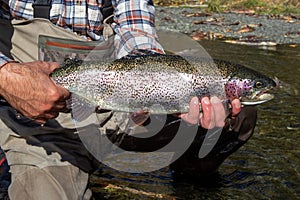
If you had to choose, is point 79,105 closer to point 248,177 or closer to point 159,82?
point 159,82

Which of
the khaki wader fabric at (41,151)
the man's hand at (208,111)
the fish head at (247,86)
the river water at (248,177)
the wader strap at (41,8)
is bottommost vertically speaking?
the river water at (248,177)

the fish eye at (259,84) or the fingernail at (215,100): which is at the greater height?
the fish eye at (259,84)

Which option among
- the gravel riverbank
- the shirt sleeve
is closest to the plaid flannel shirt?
the shirt sleeve

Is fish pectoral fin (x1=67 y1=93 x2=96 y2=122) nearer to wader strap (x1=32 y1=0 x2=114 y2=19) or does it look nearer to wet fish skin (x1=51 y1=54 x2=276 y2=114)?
wet fish skin (x1=51 y1=54 x2=276 y2=114)

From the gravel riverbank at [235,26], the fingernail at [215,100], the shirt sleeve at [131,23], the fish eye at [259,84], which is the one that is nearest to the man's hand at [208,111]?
the fingernail at [215,100]

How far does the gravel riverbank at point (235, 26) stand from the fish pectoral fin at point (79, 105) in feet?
25.2

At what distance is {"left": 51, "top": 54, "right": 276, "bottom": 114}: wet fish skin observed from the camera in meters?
2.42

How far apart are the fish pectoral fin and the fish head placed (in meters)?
0.60

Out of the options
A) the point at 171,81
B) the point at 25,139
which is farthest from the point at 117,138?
the point at 171,81

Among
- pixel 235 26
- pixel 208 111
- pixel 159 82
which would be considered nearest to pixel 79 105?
pixel 159 82

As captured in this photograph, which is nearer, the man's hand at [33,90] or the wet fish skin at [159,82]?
the man's hand at [33,90]

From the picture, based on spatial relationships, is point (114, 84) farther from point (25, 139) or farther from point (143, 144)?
point (143, 144)

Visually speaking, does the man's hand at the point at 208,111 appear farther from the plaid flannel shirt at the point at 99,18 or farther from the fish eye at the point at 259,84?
the plaid flannel shirt at the point at 99,18

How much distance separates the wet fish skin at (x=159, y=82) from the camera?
242 cm
